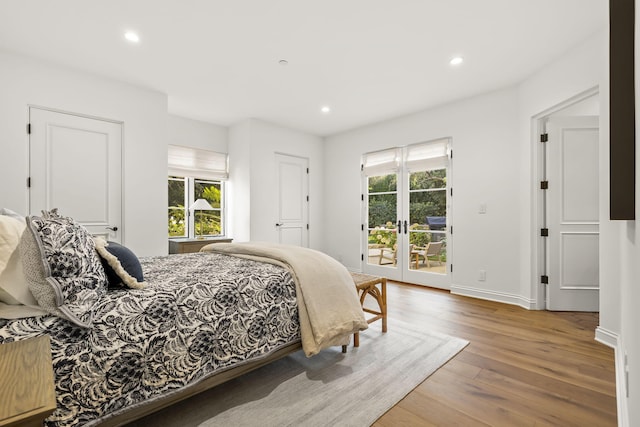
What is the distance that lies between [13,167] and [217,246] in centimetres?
214

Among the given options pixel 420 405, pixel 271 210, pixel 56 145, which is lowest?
pixel 420 405

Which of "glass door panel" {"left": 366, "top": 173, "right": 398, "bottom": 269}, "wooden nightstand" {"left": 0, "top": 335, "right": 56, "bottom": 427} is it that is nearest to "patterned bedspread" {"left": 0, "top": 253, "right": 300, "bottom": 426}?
"wooden nightstand" {"left": 0, "top": 335, "right": 56, "bottom": 427}

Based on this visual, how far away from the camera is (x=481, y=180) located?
13.3 feet

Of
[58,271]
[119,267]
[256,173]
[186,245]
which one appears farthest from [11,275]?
[256,173]

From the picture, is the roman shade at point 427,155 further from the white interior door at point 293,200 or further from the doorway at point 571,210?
the white interior door at point 293,200

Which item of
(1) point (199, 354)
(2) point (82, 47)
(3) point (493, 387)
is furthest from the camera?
(2) point (82, 47)

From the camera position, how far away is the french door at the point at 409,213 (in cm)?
452

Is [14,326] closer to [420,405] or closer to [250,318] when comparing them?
[250,318]

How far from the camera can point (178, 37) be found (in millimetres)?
2740

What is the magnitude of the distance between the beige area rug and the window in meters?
3.29

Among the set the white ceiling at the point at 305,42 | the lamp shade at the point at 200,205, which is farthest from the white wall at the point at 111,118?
the lamp shade at the point at 200,205

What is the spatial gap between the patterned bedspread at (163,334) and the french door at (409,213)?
3164 mm

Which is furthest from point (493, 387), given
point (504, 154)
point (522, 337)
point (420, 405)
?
point (504, 154)

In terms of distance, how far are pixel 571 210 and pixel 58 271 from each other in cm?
434
